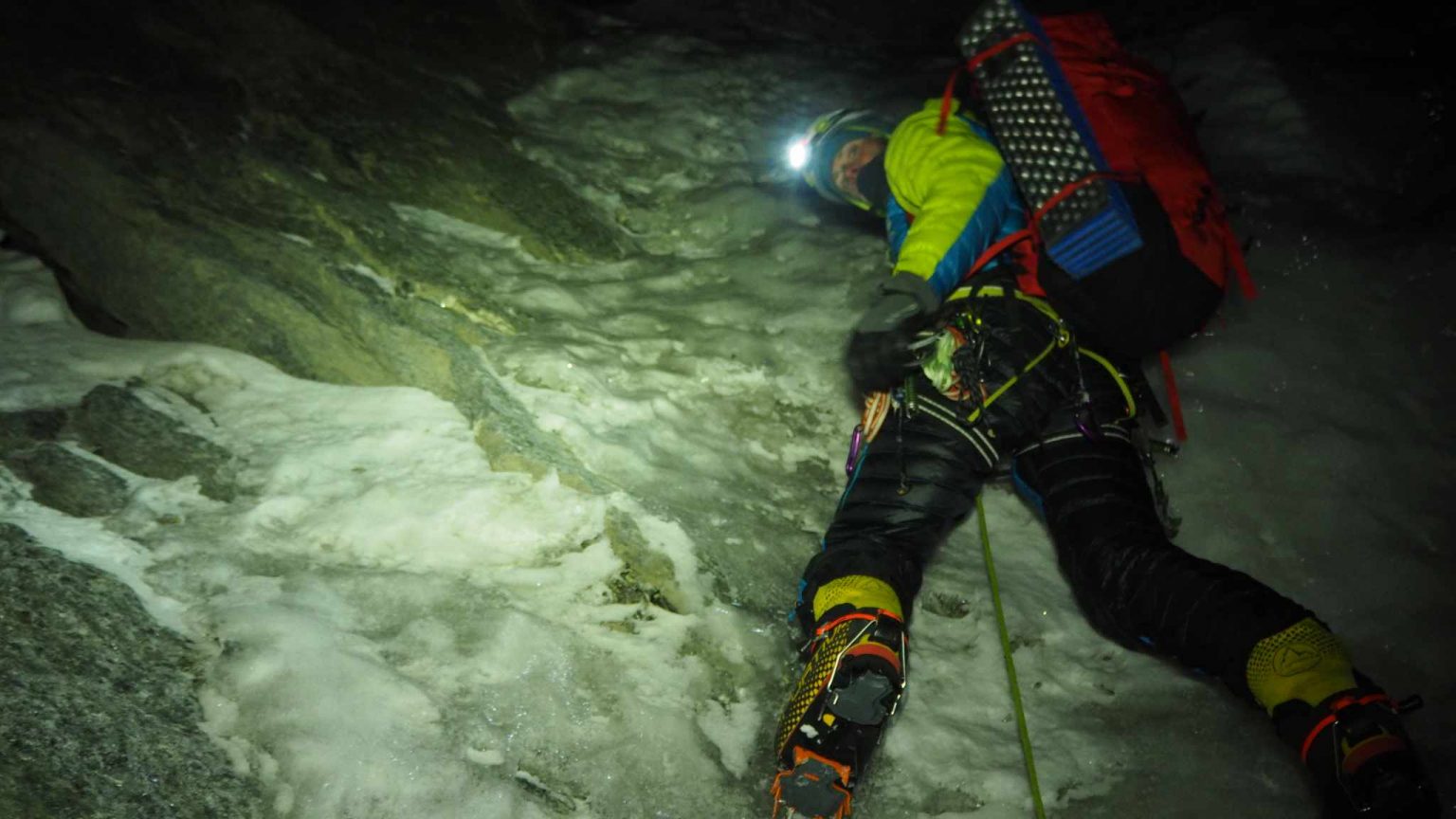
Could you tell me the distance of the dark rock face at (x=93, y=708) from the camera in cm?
174

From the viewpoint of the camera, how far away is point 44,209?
341 cm

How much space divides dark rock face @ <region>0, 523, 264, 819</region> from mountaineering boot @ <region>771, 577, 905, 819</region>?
1306mm

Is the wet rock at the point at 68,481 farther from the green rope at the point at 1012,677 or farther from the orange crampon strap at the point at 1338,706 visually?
the orange crampon strap at the point at 1338,706

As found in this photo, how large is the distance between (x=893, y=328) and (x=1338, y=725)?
168 centimetres

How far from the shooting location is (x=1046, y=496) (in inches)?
119

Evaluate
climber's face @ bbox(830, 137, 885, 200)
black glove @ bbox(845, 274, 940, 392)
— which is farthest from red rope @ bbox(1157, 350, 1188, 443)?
climber's face @ bbox(830, 137, 885, 200)

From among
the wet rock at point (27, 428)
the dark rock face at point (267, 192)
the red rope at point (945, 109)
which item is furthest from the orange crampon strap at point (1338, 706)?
the wet rock at point (27, 428)

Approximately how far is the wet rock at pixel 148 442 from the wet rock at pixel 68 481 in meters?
0.08

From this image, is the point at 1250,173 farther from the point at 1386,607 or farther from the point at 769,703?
the point at 769,703

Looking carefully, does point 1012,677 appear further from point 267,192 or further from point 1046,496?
point 267,192

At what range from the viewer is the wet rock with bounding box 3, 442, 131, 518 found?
241cm

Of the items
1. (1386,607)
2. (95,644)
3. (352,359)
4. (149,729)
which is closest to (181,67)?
(352,359)

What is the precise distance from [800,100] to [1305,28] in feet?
11.6

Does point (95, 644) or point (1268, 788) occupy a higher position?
point (95, 644)
